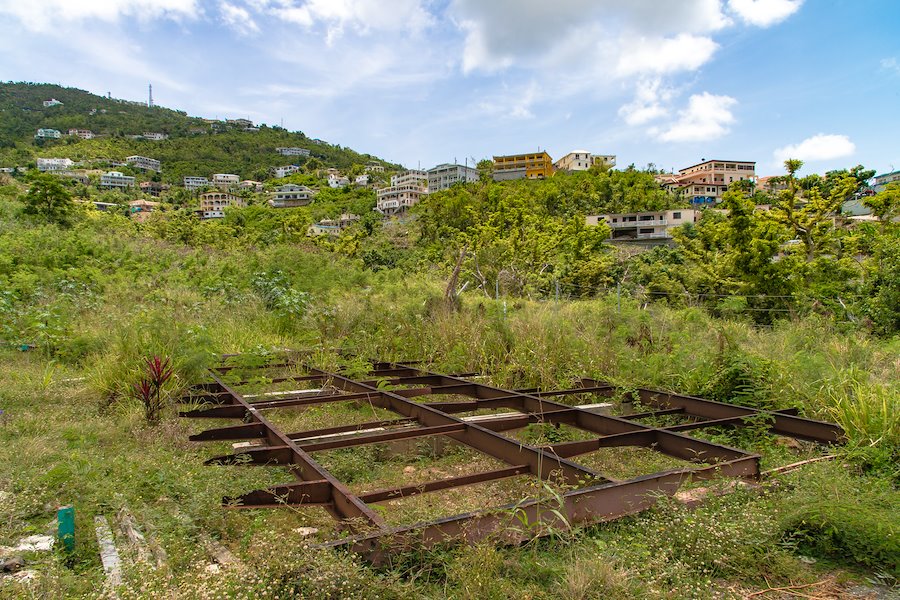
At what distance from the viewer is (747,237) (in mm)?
15141

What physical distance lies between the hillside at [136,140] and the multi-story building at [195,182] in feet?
5.87

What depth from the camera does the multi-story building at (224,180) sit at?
98.8m

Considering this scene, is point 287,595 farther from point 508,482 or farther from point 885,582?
point 885,582

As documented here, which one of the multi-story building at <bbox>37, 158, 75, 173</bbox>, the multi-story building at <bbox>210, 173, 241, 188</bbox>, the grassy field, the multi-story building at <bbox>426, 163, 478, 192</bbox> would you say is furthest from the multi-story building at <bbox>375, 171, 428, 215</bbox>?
the grassy field

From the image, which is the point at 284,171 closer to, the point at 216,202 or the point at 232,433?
the point at 216,202

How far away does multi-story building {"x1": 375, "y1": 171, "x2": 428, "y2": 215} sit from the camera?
85.2 m

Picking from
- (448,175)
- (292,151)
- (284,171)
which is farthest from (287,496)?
(292,151)

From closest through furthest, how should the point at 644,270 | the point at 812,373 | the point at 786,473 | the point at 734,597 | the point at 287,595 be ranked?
1. the point at 287,595
2. the point at 734,597
3. the point at 786,473
4. the point at 812,373
5. the point at 644,270

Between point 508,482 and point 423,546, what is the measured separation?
1367mm

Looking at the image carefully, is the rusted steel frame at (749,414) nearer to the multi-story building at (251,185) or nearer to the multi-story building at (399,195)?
the multi-story building at (399,195)

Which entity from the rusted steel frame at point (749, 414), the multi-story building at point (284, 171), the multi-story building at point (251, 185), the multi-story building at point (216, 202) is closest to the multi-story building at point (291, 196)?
the multi-story building at point (216, 202)

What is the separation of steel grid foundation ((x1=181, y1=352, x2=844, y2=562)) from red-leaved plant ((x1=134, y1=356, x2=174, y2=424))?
0.28 metres

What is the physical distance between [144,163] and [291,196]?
85.4 ft

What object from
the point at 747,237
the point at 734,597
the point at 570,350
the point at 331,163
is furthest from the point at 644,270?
the point at 331,163
